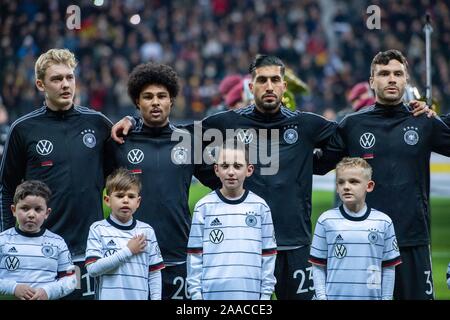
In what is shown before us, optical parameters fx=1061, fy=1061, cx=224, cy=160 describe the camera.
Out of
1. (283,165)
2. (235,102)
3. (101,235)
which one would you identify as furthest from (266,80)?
(235,102)

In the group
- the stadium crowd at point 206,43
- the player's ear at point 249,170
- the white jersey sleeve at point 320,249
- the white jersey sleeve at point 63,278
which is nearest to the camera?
the white jersey sleeve at point 63,278

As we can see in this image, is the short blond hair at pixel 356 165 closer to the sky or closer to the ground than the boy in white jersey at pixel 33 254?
closer to the sky

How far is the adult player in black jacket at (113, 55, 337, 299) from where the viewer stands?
23.2ft

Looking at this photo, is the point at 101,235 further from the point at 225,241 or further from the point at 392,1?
the point at 392,1

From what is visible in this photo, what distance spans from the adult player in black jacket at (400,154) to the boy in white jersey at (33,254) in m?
2.01

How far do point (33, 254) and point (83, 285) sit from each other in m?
0.55

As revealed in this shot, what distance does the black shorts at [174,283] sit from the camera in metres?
6.92

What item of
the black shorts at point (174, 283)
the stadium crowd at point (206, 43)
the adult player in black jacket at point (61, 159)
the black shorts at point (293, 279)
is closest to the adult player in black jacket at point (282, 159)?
the black shorts at point (293, 279)

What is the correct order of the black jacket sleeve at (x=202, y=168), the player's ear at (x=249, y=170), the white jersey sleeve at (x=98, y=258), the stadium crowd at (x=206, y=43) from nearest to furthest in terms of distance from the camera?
the white jersey sleeve at (x=98, y=258) < the player's ear at (x=249, y=170) < the black jacket sleeve at (x=202, y=168) < the stadium crowd at (x=206, y=43)

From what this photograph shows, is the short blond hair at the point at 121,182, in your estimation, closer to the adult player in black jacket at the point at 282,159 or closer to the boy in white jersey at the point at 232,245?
the boy in white jersey at the point at 232,245

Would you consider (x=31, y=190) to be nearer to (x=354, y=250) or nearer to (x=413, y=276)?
(x=354, y=250)

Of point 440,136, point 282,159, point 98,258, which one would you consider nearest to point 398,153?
point 440,136

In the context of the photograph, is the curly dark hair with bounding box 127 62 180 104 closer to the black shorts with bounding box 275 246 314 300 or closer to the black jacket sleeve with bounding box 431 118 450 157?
the black shorts with bounding box 275 246 314 300

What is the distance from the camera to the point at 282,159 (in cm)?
721
